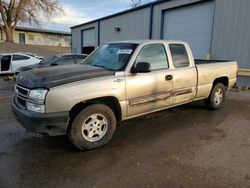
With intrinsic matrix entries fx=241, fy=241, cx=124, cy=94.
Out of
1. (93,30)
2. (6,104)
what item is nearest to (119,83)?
(6,104)

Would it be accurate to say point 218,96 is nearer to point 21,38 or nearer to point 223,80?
point 223,80

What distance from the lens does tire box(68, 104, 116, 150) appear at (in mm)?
3955

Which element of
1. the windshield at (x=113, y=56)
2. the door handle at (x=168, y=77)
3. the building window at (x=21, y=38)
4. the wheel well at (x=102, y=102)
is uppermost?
the building window at (x=21, y=38)

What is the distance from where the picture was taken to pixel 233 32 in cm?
1130

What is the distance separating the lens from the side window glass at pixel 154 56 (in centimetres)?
488

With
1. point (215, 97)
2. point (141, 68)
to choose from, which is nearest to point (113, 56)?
point (141, 68)

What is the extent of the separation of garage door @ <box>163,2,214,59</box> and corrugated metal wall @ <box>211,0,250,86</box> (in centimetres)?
66

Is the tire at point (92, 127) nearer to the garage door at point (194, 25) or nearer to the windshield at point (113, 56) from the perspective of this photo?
the windshield at point (113, 56)

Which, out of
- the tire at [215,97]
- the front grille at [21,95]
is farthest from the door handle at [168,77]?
the front grille at [21,95]

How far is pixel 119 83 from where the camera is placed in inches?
171

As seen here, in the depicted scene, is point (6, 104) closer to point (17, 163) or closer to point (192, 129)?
point (17, 163)

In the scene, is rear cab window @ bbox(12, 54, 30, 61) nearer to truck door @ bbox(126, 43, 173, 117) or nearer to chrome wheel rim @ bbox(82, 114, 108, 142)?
truck door @ bbox(126, 43, 173, 117)

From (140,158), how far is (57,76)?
6.26 ft

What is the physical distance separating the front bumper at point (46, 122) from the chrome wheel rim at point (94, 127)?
377 mm
